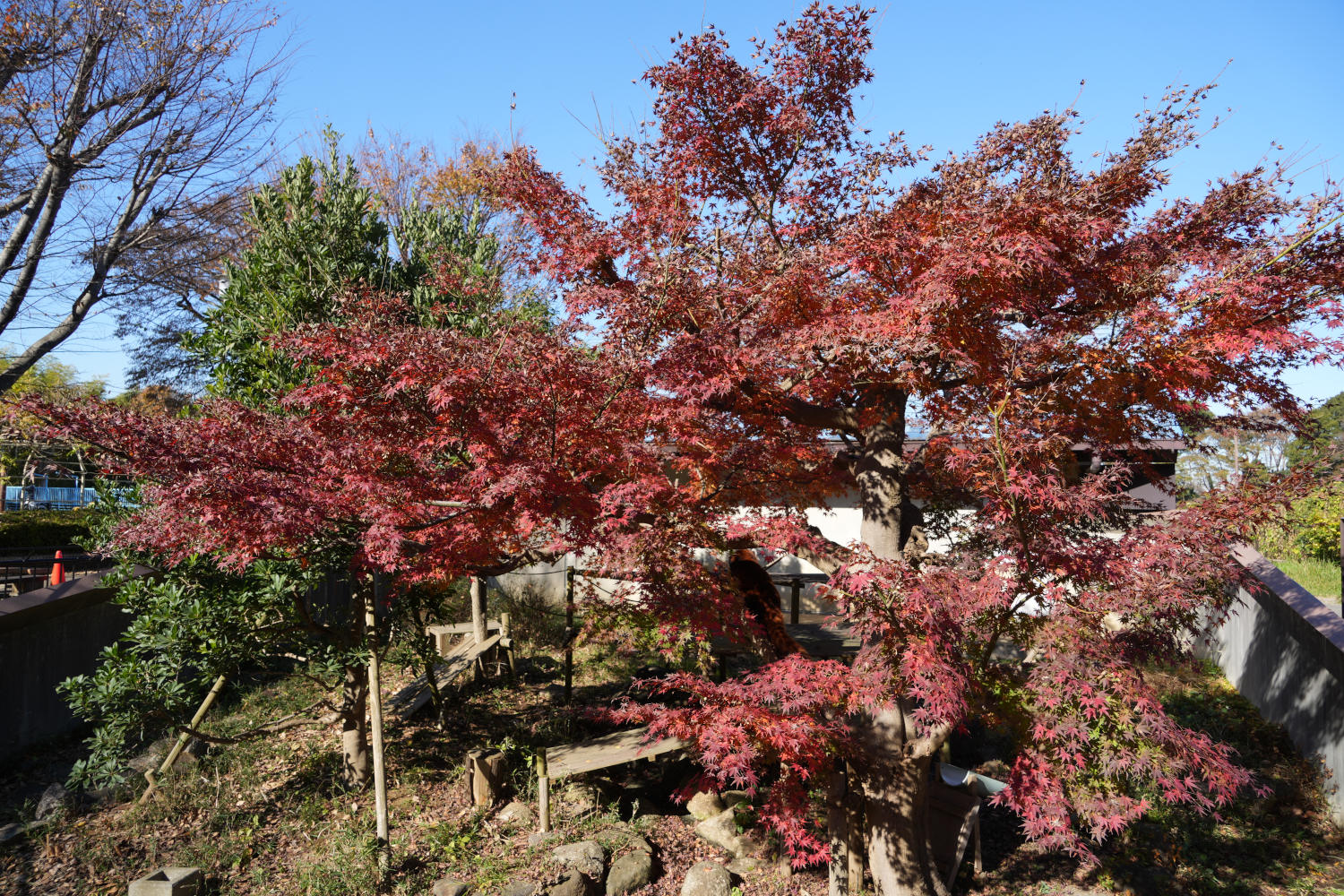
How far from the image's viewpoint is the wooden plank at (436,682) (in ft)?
27.4

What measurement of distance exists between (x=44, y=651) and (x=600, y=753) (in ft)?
18.8

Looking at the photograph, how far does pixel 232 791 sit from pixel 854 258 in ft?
23.2

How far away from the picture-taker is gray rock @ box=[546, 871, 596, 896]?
576cm

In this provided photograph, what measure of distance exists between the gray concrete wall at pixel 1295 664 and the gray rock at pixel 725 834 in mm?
4834

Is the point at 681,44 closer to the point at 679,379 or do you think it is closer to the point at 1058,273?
the point at 679,379

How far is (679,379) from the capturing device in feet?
18.3

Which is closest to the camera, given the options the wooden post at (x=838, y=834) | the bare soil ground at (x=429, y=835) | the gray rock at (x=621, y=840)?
the bare soil ground at (x=429, y=835)

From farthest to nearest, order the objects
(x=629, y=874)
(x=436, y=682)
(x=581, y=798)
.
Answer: (x=436, y=682), (x=581, y=798), (x=629, y=874)

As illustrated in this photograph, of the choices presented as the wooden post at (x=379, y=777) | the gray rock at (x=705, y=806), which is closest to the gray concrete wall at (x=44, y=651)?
the wooden post at (x=379, y=777)

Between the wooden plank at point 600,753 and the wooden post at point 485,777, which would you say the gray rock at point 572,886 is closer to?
the wooden plank at point 600,753

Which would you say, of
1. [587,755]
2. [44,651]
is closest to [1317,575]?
[587,755]

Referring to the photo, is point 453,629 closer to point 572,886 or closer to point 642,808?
point 642,808

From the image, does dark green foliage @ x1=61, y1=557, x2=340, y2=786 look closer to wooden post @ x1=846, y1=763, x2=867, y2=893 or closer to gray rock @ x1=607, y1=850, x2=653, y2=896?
gray rock @ x1=607, y1=850, x2=653, y2=896

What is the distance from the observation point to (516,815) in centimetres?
686
